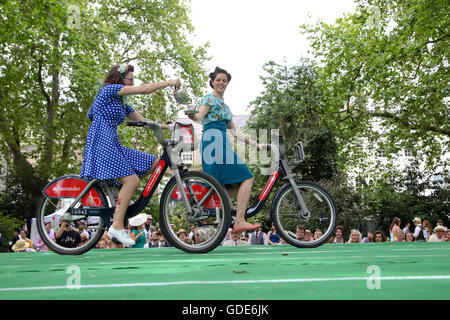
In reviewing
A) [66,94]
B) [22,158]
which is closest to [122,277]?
[66,94]

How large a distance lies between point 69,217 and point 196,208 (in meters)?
1.33

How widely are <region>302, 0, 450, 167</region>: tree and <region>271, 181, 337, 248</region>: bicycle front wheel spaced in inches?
419

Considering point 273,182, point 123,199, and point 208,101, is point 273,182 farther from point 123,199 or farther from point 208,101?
point 123,199

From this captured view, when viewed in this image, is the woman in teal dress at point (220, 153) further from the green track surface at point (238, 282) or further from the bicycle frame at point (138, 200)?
the green track surface at point (238, 282)

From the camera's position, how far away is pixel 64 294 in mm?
2244

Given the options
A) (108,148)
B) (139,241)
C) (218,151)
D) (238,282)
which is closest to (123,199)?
(108,148)

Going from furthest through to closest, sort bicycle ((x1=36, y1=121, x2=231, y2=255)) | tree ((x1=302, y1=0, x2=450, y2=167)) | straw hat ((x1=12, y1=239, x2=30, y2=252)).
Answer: tree ((x1=302, y1=0, x2=450, y2=167)) < straw hat ((x1=12, y1=239, x2=30, y2=252)) < bicycle ((x1=36, y1=121, x2=231, y2=255))

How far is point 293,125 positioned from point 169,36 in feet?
28.9

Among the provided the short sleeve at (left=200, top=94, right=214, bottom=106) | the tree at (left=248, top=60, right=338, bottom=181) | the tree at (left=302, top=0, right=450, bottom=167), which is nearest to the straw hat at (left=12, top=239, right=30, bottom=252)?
the short sleeve at (left=200, top=94, right=214, bottom=106)

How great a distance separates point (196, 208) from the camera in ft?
15.0

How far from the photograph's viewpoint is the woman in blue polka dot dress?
4594mm

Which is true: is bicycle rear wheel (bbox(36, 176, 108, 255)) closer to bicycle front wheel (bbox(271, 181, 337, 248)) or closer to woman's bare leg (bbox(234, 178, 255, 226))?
woman's bare leg (bbox(234, 178, 255, 226))

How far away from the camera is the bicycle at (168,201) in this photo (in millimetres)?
4480

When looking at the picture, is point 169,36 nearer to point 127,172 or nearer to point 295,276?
point 127,172
